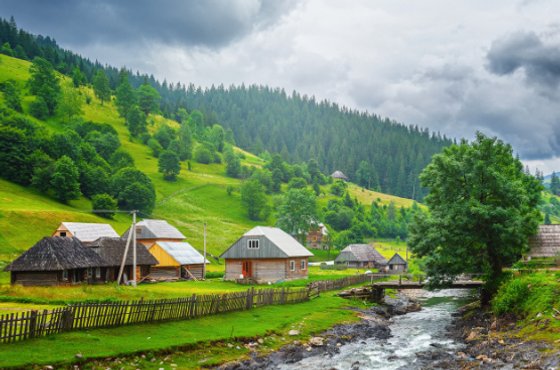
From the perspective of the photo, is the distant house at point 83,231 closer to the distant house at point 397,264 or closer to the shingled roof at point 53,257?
the shingled roof at point 53,257

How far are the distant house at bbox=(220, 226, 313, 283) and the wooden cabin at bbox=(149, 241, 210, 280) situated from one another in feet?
18.9

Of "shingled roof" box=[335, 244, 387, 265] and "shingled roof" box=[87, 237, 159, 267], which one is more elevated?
"shingled roof" box=[87, 237, 159, 267]

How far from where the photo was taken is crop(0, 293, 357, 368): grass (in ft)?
71.2

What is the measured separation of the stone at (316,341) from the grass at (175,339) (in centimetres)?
73

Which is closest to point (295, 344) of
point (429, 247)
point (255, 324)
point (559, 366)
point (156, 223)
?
point (255, 324)

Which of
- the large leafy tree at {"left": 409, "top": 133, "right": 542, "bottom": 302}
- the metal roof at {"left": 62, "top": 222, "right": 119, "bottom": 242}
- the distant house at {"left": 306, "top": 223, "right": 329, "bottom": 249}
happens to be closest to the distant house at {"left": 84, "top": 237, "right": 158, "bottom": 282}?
the metal roof at {"left": 62, "top": 222, "right": 119, "bottom": 242}

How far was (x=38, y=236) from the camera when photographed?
7775 centimetres

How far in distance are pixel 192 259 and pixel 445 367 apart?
177 feet

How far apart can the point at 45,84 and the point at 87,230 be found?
105m

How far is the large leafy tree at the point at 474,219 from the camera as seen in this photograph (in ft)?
143

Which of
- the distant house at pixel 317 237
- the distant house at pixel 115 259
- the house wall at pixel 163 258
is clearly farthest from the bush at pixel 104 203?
the distant house at pixel 317 237

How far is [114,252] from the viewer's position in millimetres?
62719

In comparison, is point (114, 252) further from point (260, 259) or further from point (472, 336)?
point (472, 336)

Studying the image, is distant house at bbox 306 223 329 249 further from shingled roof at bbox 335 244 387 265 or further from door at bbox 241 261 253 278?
door at bbox 241 261 253 278
